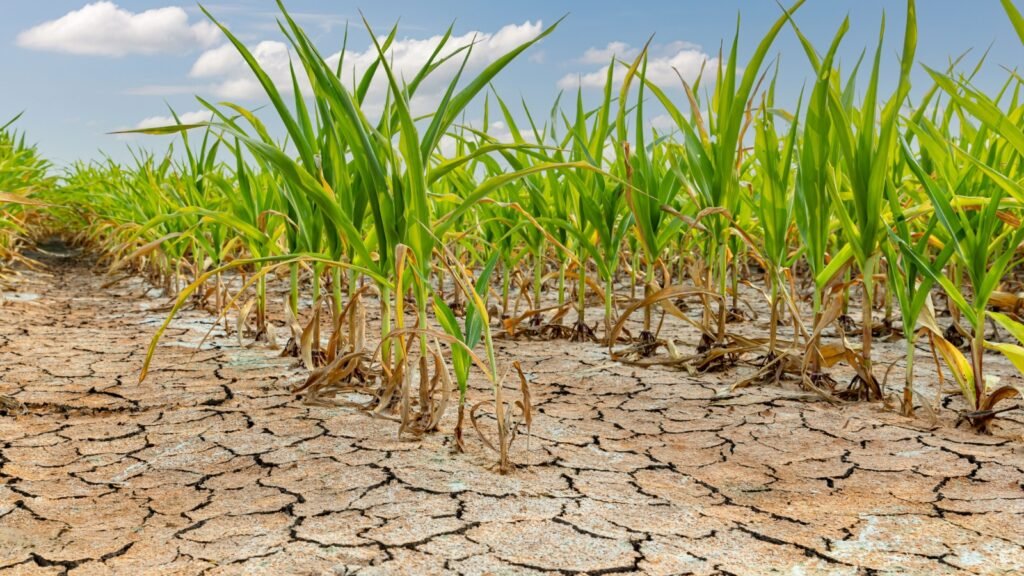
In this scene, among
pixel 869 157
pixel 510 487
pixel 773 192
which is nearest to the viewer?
pixel 510 487

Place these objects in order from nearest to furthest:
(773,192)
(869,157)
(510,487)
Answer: (510,487) → (869,157) → (773,192)

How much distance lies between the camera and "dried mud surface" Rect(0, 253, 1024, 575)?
1.02m

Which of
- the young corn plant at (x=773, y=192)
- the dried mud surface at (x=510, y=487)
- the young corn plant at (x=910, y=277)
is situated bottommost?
the dried mud surface at (x=510, y=487)

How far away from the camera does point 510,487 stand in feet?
3.99

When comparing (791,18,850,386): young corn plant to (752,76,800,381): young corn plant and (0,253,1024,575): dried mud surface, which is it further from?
(0,253,1024,575): dried mud surface

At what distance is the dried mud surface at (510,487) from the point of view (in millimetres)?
1021

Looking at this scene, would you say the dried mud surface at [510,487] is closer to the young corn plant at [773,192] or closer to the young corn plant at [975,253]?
the young corn plant at [975,253]

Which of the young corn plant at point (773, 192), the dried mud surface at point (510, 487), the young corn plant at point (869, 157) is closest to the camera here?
the dried mud surface at point (510, 487)

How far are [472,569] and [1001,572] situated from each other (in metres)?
0.62

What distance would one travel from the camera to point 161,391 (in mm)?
1822

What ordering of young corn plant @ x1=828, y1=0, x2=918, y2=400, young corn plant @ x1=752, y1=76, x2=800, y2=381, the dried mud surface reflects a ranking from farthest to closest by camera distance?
1. young corn plant @ x1=752, y1=76, x2=800, y2=381
2. young corn plant @ x1=828, y1=0, x2=918, y2=400
3. the dried mud surface

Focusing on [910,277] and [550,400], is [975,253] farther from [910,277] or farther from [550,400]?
[550,400]

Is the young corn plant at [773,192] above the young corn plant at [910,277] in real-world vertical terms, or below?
above

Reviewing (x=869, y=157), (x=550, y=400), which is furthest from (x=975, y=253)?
(x=550, y=400)
